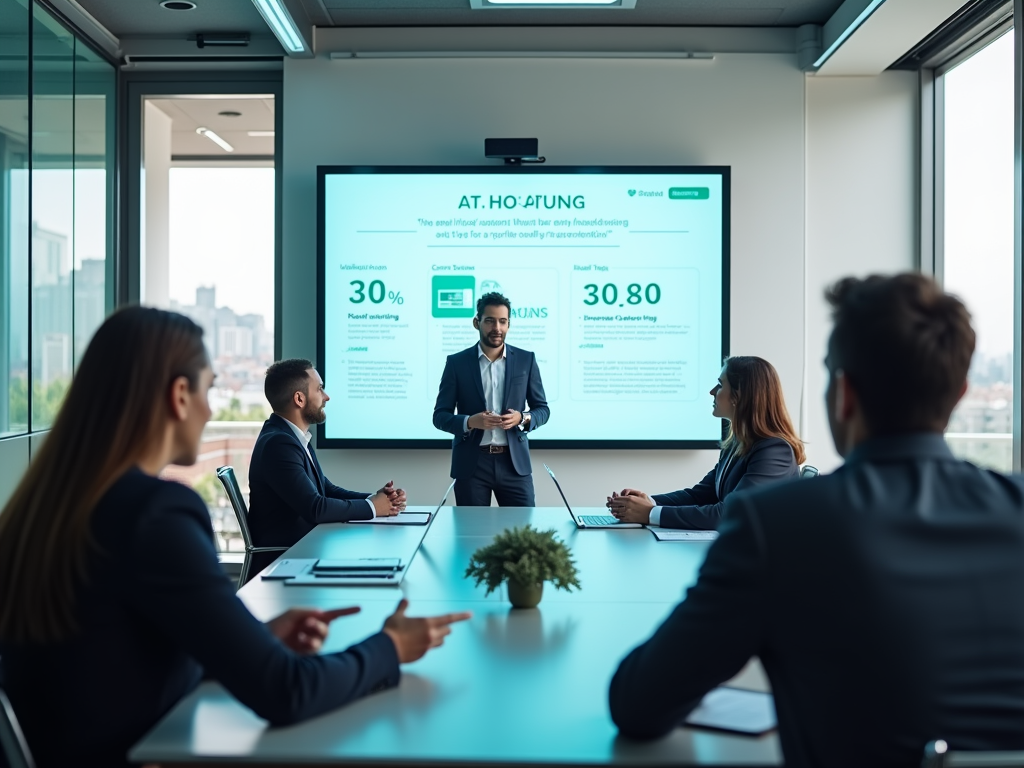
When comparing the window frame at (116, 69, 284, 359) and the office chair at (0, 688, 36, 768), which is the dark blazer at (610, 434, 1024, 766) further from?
the window frame at (116, 69, 284, 359)

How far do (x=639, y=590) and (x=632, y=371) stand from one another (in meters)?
3.61

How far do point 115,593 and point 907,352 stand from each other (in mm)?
1271

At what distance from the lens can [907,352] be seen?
53.0 inches

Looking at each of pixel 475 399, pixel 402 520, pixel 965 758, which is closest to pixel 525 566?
pixel 965 758

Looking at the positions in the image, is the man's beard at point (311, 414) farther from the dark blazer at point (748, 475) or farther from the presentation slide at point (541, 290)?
the presentation slide at point (541, 290)

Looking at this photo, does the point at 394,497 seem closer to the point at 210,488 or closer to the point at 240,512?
the point at 240,512

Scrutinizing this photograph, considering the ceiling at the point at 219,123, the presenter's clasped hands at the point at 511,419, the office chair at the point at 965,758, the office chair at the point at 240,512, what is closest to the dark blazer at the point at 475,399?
the presenter's clasped hands at the point at 511,419

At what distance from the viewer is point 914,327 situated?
1.34 metres

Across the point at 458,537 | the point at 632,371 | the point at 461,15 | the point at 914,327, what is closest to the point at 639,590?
the point at 458,537

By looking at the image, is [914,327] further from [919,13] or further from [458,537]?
[919,13]

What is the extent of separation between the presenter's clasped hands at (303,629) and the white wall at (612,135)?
4.24 metres

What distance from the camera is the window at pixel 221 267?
741cm

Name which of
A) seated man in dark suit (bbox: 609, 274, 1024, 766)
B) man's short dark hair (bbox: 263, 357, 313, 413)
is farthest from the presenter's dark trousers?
seated man in dark suit (bbox: 609, 274, 1024, 766)

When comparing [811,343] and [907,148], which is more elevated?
[907,148]
